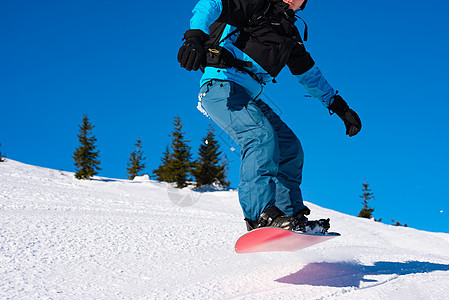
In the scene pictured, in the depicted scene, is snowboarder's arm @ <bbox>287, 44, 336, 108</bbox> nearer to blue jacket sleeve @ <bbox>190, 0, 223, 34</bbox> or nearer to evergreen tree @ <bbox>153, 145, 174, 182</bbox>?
blue jacket sleeve @ <bbox>190, 0, 223, 34</bbox>

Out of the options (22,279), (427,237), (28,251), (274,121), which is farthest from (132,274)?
(427,237)

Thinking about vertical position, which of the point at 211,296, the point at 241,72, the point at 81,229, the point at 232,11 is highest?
the point at 232,11

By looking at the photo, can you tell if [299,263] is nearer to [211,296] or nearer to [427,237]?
[211,296]

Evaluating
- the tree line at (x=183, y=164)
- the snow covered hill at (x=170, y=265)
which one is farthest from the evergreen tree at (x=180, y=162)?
the snow covered hill at (x=170, y=265)

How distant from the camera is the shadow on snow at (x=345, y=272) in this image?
2728mm

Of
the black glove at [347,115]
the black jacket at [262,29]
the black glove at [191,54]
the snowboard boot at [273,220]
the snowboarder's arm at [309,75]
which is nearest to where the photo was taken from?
the black glove at [191,54]

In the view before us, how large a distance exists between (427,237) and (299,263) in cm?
510

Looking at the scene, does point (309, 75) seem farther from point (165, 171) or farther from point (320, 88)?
point (165, 171)

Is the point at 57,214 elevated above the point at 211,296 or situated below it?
above

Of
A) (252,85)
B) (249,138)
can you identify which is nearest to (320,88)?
(252,85)

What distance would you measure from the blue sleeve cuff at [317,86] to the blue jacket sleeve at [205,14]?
4.52 feet

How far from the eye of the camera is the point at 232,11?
2787mm

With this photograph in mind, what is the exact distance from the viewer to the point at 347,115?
3.74 metres

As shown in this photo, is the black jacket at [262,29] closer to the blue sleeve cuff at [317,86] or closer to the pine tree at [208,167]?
the blue sleeve cuff at [317,86]
